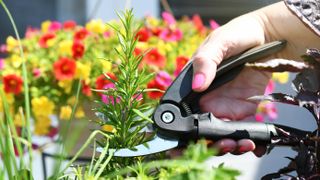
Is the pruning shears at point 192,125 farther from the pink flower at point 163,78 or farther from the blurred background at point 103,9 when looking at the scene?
the blurred background at point 103,9

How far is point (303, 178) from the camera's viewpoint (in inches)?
29.5

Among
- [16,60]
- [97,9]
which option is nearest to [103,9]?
[97,9]

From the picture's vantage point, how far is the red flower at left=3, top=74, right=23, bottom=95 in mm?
2377

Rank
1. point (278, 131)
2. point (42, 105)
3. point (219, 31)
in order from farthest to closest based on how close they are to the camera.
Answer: point (42, 105), point (219, 31), point (278, 131)

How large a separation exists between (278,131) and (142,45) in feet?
4.21

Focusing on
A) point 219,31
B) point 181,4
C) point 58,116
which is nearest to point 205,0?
point 181,4

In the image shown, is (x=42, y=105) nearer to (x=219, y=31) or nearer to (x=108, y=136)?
(x=219, y=31)

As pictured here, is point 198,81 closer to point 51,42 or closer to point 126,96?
point 126,96

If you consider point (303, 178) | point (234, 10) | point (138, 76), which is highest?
point (234, 10)

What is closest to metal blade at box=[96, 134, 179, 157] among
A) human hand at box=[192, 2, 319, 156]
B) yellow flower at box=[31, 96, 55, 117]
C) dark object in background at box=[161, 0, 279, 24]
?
human hand at box=[192, 2, 319, 156]

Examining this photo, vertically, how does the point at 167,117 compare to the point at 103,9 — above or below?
below

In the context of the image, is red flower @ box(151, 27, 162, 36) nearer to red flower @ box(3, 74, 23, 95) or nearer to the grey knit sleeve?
red flower @ box(3, 74, 23, 95)

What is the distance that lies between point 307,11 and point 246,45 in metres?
0.23

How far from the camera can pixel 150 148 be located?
829mm
